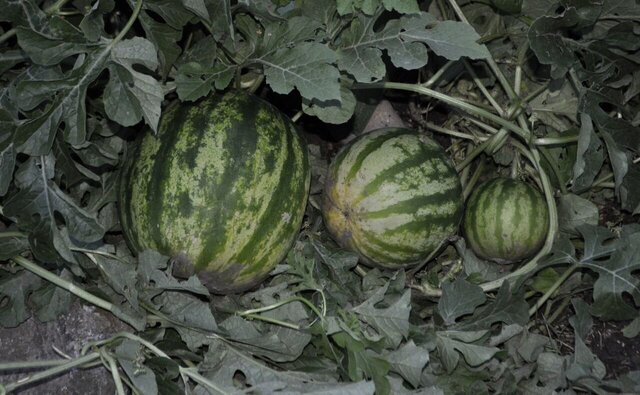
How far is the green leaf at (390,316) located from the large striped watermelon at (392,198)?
0.25 m

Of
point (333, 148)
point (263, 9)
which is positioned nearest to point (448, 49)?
point (263, 9)

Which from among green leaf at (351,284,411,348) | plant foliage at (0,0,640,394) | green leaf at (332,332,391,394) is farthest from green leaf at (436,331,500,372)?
green leaf at (332,332,391,394)

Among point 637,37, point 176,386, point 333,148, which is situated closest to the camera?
point 176,386

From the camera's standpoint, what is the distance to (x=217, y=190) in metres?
2.56

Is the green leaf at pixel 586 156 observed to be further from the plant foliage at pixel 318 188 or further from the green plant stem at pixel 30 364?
the green plant stem at pixel 30 364

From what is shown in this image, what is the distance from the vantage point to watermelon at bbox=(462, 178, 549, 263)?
301 centimetres

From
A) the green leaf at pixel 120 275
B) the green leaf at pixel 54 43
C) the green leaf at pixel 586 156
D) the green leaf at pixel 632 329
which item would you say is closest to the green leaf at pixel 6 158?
the green leaf at pixel 54 43

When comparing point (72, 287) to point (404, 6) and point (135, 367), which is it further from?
point (404, 6)

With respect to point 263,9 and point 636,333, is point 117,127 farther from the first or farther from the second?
point 636,333

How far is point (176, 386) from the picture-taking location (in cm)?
252

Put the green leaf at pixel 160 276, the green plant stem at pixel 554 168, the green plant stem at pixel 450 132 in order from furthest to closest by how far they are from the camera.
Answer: the green plant stem at pixel 450 132
the green plant stem at pixel 554 168
the green leaf at pixel 160 276

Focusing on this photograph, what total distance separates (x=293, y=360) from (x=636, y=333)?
139cm

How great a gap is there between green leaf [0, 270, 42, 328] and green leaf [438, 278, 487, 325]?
4.72 ft

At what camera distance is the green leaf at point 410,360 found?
254 centimetres
